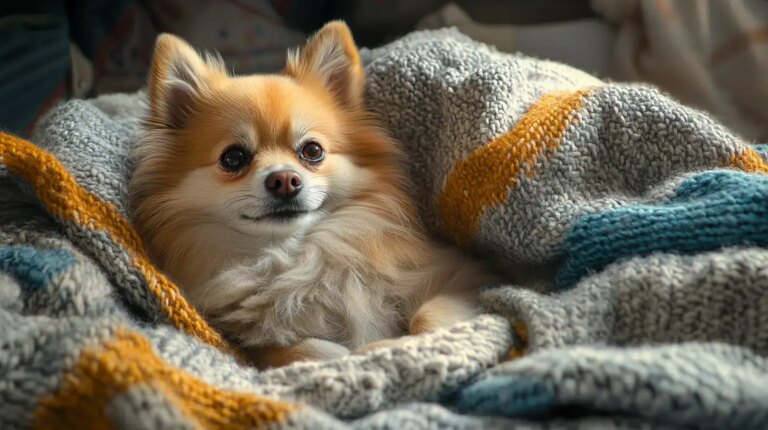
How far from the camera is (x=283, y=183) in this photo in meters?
1.28

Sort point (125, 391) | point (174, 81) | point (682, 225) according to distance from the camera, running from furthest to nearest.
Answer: point (174, 81), point (682, 225), point (125, 391)

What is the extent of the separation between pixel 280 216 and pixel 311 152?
A: 0.17 metres

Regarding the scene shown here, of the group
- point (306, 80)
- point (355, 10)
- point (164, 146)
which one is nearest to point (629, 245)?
point (306, 80)

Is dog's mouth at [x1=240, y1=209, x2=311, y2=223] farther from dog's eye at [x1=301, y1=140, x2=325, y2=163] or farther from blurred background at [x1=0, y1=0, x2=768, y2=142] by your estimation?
blurred background at [x1=0, y1=0, x2=768, y2=142]

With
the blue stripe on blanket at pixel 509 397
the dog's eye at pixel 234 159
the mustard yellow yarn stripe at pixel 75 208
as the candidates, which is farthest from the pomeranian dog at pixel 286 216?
the blue stripe on blanket at pixel 509 397

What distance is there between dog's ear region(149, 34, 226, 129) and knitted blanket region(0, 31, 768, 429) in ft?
0.42

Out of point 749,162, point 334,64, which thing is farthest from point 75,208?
point 749,162

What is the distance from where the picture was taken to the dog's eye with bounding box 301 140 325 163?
1415 mm

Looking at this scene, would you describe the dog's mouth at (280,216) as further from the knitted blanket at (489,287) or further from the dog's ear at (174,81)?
the dog's ear at (174,81)

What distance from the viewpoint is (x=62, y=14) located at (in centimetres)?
207

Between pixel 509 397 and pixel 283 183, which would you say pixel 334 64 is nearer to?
pixel 283 183

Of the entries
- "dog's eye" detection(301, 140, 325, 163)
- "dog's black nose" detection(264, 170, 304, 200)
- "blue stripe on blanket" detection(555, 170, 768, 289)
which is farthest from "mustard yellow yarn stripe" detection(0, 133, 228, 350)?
"blue stripe on blanket" detection(555, 170, 768, 289)

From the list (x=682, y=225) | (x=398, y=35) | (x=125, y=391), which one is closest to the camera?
(x=125, y=391)

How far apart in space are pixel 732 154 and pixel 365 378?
784mm
